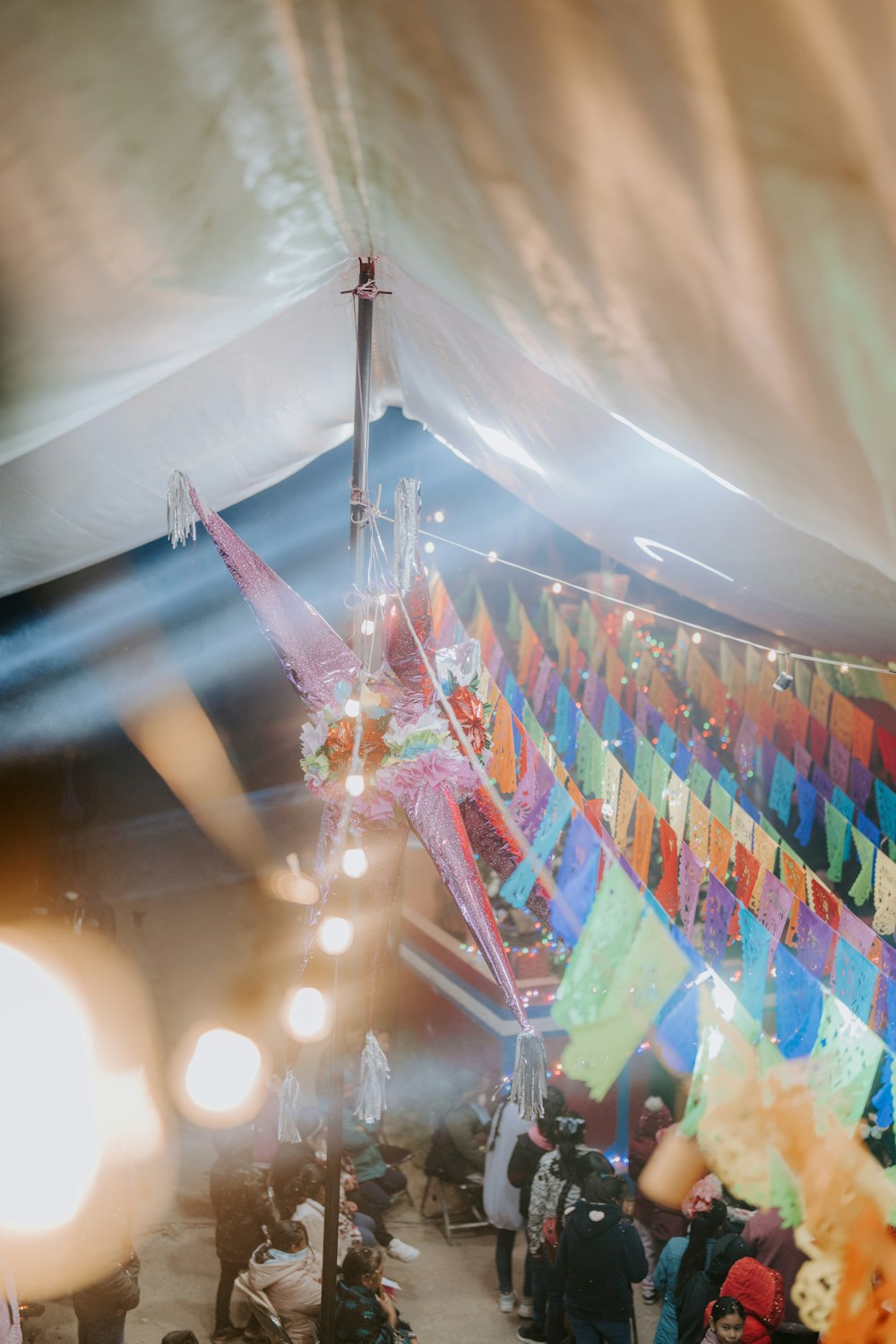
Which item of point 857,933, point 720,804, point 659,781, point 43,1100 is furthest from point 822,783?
point 43,1100

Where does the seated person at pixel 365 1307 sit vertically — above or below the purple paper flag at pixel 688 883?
below

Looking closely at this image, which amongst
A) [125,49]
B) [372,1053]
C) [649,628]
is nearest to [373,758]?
[372,1053]

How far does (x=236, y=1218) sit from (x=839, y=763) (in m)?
5.53

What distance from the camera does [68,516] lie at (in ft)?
13.5

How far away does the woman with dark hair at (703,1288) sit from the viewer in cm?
397

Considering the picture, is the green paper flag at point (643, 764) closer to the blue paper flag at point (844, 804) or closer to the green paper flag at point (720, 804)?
the green paper flag at point (720, 804)

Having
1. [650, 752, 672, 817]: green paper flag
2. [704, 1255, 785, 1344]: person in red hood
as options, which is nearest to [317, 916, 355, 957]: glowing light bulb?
[704, 1255, 785, 1344]: person in red hood

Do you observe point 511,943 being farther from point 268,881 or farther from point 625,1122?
point 268,881

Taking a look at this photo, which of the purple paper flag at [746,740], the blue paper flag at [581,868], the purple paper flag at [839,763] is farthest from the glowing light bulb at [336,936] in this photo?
the purple paper flag at [746,740]

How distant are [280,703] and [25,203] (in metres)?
5.24

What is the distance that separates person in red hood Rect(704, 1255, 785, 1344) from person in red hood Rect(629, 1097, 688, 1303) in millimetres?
1398

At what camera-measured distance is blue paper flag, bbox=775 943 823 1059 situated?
4191mm

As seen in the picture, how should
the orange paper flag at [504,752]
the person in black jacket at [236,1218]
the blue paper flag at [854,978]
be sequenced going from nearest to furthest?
the blue paper flag at [854,978] → the person in black jacket at [236,1218] → the orange paper flag at [504,752]

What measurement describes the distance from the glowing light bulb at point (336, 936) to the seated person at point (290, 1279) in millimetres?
2202
